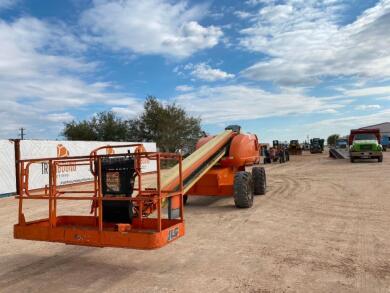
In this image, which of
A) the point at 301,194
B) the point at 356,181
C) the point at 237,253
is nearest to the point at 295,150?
Result: the point at 356,181

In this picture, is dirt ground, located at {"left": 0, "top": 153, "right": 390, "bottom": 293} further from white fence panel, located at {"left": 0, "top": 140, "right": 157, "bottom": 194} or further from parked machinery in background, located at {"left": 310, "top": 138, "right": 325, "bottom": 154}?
parked machinery in background, located at {"left": 310, "top": 138, "right": 325, "bottom": 154}

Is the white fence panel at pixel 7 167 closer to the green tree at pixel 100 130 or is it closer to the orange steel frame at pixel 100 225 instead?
the orange steel frame at pixel 100 225

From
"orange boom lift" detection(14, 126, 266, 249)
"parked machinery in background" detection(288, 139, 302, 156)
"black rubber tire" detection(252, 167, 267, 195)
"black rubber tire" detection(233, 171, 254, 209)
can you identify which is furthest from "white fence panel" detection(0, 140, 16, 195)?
"parked machinery in background" detection(288, 139, 302, 156)

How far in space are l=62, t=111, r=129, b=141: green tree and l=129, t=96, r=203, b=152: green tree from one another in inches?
76.6

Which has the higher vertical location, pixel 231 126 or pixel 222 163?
pixel 231 126

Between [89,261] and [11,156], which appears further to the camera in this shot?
[11,156]

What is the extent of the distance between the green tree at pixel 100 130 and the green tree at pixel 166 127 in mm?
1945

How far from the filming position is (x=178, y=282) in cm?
541

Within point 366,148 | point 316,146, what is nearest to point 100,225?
point 366,148

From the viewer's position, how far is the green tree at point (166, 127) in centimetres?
4931

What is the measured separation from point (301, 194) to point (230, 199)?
2.47 metres

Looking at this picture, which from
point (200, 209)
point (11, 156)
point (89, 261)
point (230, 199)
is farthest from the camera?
point (11, 156)

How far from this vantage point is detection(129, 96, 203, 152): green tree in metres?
49.3

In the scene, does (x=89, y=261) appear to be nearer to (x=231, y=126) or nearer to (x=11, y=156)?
(x=231, y=126)
